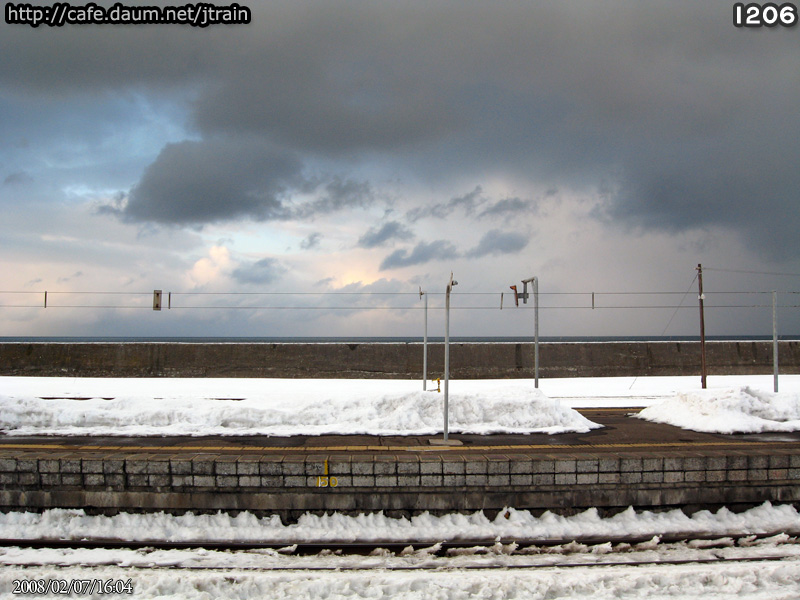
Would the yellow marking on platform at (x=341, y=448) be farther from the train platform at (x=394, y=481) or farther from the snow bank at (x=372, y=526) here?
Result: the snow bank at (x=372, y=526)

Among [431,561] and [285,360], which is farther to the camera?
[285,360]

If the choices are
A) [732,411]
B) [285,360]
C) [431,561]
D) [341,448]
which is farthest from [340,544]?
[285,360]

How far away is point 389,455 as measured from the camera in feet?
24.0

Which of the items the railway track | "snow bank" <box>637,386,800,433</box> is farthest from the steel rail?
"snow bank" <box>637,386,800,433</box>

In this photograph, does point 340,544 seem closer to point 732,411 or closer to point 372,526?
point 372,526

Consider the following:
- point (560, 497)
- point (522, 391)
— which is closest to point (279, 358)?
point (522, 391)

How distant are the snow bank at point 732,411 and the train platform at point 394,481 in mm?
2553

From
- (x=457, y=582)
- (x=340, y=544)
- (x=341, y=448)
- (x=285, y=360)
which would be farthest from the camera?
(x=285, y=360)

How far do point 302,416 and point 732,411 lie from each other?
849cm

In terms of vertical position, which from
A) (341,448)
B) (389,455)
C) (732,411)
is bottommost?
(341,448)

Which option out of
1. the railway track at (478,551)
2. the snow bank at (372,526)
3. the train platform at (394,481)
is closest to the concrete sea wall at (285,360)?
the train platform at (394,481)

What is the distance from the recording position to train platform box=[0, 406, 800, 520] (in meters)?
6.96

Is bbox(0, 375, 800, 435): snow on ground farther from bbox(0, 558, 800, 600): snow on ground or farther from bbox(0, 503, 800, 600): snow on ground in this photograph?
bbox(0, 558, 800, 600): snow on ground

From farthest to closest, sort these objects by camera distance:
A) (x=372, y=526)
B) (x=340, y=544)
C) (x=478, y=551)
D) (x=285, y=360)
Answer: (x=285, y=360) < (x=372, y=526) < (x=340, y=544) < (x=478, y=551)
